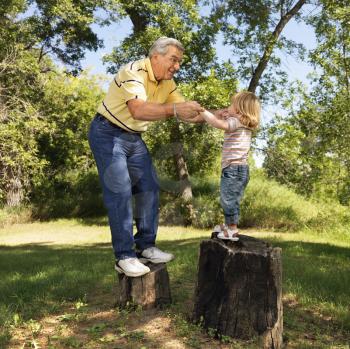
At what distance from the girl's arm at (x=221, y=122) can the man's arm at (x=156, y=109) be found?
0.68 feet

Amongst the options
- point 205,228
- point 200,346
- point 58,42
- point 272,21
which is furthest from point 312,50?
point 200,346

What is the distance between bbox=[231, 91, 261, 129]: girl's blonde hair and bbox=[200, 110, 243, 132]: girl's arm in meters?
0.08

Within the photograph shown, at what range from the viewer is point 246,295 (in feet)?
12.6

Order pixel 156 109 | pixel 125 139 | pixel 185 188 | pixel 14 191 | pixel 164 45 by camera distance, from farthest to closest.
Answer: pixel 14 191 → pixel 185 188 → pixel 125 139 → pixel 164 45 → pixel 156 109

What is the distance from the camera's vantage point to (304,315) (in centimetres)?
465

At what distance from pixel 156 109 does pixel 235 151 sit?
1.07 meters

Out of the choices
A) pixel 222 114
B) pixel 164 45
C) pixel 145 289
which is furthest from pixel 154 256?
pixel 164 45

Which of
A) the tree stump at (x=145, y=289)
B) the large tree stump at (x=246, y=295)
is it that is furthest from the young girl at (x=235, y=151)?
the tree stump at (x=145, y=289)

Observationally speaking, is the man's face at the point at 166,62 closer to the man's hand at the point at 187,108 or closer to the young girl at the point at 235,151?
the man's hand at the point at 187,108

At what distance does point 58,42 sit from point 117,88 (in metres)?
14.8

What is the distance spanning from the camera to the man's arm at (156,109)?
3778mm

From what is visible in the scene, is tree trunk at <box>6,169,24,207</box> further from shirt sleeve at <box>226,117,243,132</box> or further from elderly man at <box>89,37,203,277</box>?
shirt sleeve at <box>226,117,243,132</box>

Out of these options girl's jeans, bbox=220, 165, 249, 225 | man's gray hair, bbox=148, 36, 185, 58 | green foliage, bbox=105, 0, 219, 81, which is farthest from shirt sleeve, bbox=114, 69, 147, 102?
green foliage, bbox=105, 0, 219, 81

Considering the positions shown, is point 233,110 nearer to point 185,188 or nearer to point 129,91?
point 129,91
